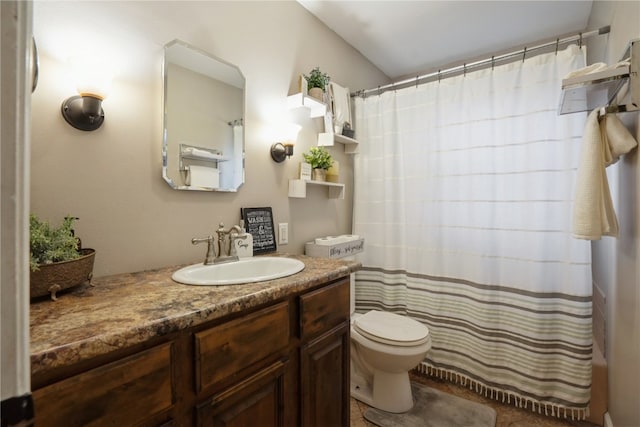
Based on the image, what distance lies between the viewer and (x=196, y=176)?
138cm

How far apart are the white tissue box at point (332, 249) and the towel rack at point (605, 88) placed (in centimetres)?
137

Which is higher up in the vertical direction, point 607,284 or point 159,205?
point 159,205

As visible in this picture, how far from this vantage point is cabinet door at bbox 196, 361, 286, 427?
829 mm

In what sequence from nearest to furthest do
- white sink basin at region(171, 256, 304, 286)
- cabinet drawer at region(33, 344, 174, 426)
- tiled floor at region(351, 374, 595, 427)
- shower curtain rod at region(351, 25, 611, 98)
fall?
cabinet drawer at region(33, 344, 174, 426)
white sink basin at region(171, 256, 304, 286)
shower curtain rod at region(351, 25, 611, 98)
tiled floor at region(351, 374, 595, 427)

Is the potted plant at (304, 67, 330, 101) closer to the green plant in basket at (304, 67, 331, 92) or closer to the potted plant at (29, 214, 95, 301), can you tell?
the green plant in basket at (304, 67, 331, 92)

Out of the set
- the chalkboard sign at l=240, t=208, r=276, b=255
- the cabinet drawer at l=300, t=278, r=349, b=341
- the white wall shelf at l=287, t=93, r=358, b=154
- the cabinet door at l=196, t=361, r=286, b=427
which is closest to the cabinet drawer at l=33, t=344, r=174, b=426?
the cabinet door at l=196, t=361, r=286, b=427

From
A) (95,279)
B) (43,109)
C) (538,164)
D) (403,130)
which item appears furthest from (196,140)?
(538,164)

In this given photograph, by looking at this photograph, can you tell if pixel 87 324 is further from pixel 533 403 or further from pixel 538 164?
pixel 533 403

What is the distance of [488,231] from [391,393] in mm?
1155

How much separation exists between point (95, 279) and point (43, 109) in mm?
588

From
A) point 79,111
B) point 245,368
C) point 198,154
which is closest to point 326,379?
point 245,368

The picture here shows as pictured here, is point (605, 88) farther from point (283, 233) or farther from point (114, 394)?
point (114, 394)

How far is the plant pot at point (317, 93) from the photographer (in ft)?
6.25

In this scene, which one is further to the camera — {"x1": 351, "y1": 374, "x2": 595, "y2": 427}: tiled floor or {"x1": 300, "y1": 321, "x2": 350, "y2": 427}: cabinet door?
{"x1": 351, "y1": 374, "x2": 595, "y2": 427}: tiled floor
